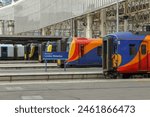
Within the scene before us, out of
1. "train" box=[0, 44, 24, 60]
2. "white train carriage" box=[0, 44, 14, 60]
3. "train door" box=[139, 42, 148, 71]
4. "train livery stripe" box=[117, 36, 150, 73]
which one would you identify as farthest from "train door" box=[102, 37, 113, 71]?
"white train carriage" box=[0, 44, 14, 60]

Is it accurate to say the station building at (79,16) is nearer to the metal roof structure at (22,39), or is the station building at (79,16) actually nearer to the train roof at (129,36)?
the metal roof structure at (22,39)

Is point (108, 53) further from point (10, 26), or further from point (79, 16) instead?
point (10, 26)

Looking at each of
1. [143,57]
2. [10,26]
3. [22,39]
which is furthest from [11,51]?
[10,26]

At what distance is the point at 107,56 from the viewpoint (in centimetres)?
2755

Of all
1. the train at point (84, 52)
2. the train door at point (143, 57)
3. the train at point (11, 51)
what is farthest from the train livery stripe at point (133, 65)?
the train at point (11, 51)

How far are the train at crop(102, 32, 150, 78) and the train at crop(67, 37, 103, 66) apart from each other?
36.1ft

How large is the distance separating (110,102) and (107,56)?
62.1 ft

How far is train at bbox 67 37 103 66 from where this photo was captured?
3819 centimetres

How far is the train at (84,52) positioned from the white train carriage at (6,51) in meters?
34.5

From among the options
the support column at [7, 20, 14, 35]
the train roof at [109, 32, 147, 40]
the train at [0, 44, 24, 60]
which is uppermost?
the support column at [7, 20, 14, 35]

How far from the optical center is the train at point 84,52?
3819 centimetres

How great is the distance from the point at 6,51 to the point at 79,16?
13.1 m

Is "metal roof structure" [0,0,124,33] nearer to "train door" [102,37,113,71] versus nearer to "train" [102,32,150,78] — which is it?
"train door" [102,37,113,71]

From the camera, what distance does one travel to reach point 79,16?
73.3m
